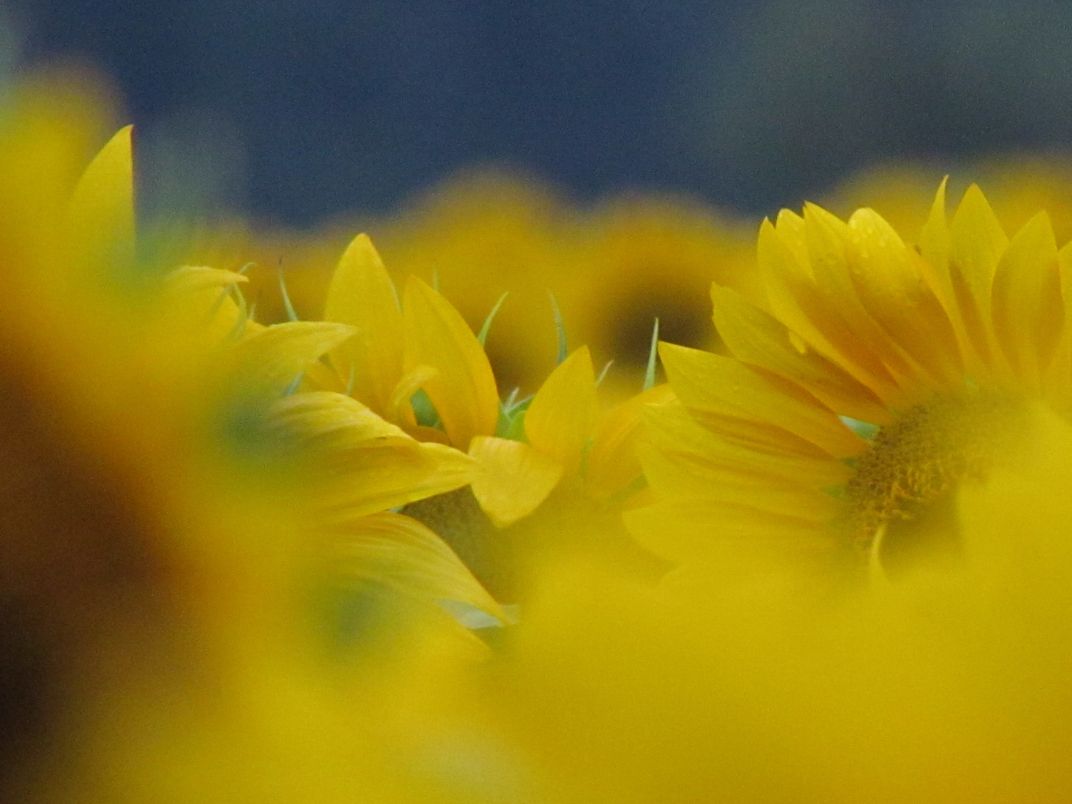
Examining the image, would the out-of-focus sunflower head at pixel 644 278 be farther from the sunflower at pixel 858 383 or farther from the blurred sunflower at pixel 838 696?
the blurred sunflower at pixel 838 696

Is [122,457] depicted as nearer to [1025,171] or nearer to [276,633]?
[276,633]

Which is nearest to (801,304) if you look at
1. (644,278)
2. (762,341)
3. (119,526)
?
(762,341)

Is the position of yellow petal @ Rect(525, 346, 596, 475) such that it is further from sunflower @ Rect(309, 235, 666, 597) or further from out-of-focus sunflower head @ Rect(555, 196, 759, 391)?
out-of-focus sunflower head @ Rect(555, 196, 759, 391)

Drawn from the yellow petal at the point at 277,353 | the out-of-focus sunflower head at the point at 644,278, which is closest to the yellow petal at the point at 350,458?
the yellow petal at the point at 277,353

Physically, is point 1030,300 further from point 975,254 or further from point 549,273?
point 549,273

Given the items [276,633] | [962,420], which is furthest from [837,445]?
[276,633]

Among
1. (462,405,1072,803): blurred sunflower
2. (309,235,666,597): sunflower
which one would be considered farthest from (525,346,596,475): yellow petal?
(462,405,1072,803): blurred sunflower

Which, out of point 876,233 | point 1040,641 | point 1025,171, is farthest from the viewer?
point 1025,171
